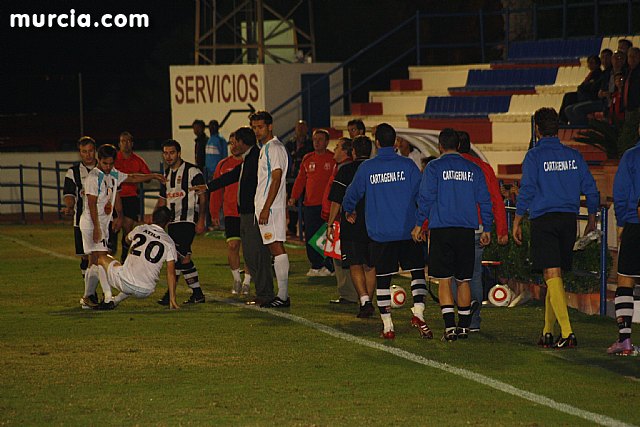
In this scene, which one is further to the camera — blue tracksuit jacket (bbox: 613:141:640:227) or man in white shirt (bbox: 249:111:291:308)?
man in white shirt (bbox: 249:111:291:308)

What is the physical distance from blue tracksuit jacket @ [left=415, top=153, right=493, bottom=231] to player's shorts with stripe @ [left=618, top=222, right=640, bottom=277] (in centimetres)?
123

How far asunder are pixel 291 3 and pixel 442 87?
748 inches

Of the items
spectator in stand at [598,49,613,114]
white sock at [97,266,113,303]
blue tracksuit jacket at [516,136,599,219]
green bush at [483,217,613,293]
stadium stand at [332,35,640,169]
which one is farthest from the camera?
stadium stand at [332,35,640,169]

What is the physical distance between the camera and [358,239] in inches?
483

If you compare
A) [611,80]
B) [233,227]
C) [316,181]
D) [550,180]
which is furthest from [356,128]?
[611,80]

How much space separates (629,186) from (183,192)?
5351 mm

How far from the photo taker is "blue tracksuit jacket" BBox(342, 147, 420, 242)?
11.2 m

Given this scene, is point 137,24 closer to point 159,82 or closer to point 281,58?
point 159,82

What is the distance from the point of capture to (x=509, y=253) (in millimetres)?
14094

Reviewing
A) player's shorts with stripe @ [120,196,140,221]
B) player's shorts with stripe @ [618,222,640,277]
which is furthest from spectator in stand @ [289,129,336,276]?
player's shorts with stripe @ [618,222,640,277]

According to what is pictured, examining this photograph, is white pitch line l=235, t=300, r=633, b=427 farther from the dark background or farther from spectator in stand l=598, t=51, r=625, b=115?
the dark background

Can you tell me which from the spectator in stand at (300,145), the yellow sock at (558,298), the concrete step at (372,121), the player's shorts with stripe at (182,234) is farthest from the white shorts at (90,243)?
the concrete step at (372,121)

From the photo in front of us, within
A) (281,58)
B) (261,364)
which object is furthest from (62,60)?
(261,364)

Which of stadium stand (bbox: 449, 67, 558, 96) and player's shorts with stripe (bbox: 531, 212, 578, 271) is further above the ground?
stadium stand (bbox: 449, 67, 558, 96)
